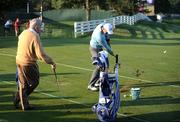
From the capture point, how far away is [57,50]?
27156mm

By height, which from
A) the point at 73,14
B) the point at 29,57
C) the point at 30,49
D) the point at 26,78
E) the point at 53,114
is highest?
the point at 73,14

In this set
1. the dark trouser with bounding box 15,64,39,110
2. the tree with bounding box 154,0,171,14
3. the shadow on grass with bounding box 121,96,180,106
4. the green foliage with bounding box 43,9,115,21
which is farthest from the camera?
the tree with bounding box 154,0,171,14

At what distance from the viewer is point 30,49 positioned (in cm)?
1100

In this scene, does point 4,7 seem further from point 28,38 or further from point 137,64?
point 28,38

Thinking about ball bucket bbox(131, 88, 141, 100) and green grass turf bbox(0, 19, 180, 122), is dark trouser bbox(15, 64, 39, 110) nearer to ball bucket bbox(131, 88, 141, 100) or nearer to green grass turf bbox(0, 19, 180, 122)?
green grass turf bbox(0, 19, 180, 122)

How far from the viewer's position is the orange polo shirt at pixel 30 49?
427 inches

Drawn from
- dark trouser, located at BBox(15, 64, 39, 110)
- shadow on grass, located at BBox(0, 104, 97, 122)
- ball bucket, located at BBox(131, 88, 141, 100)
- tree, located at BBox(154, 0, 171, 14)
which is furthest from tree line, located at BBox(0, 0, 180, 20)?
tree, located at BBox(154, 0, 171, 14)

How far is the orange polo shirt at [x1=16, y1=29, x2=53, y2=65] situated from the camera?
35.6 ft

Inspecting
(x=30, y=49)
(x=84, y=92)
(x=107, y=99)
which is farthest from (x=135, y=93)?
(x=30, y=49)

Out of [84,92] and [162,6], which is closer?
[84,92]

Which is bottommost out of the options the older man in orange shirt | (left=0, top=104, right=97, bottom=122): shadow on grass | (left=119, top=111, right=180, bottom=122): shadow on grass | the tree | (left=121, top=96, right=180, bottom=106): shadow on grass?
(left=119, top=111, right=180, bottom=122): shadow on grass

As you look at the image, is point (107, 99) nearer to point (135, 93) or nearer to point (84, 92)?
point (135, 93)

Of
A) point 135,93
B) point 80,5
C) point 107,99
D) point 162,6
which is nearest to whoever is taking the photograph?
point 107,99

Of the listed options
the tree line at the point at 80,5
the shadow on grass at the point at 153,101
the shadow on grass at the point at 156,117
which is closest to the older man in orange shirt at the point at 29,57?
the shadow on grass at the point at 156,117
